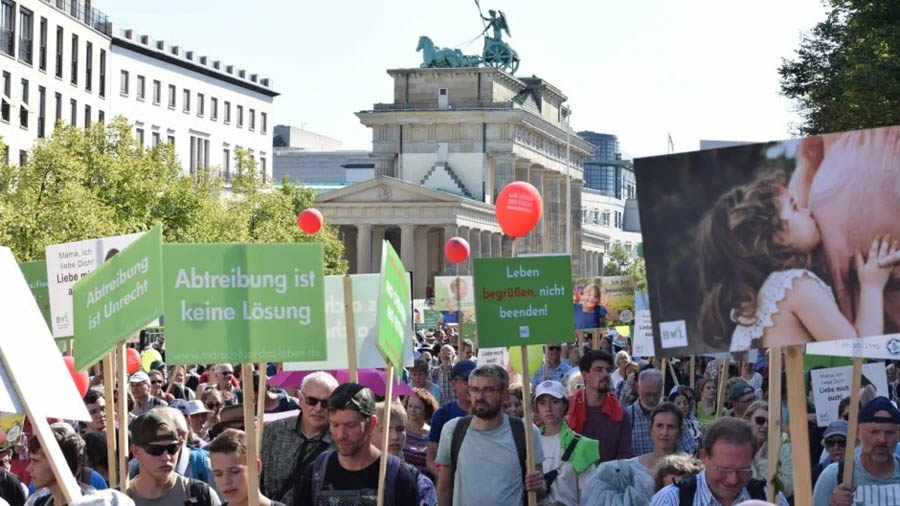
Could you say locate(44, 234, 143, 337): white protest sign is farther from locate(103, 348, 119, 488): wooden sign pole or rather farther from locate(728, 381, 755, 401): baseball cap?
locate(103, 348, 119, 488): wooden sign pole

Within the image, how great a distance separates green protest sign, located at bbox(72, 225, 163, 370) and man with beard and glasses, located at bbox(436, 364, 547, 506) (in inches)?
71.1

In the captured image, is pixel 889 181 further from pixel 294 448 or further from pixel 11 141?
pixel 11 141

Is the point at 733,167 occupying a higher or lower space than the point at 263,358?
higher

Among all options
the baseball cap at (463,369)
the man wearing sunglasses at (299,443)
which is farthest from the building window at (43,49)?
the man wearing sunglasses at (299,443)

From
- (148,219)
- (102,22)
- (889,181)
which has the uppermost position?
(102,22)

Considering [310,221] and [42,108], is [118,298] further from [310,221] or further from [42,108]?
[42,108]

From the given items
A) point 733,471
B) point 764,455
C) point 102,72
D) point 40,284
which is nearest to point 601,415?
point 764,455

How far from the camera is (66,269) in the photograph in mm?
13109

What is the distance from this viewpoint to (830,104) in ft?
112

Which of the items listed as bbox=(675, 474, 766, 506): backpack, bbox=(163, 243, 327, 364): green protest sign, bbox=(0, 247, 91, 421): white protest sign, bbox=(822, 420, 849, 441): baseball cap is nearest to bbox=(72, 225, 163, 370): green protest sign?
bbox=(163, 243, 327, 364): green protest sign

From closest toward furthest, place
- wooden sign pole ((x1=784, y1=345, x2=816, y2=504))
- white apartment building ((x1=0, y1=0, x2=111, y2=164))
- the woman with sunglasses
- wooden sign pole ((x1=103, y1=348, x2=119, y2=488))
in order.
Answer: wooden sign pole ((x1=784, y1=345, x2=816, y2=504)), wooden sign pole ((x1=103, y1=348, x2=119, y2=488)), the woman with sunglasses, white apartment building ((x1=0, y1=0, x2=111, y2=164))

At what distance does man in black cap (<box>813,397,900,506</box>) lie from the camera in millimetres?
7965

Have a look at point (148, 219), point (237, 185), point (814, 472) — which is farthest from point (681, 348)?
point (237, 185)

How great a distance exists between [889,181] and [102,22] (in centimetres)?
6877
